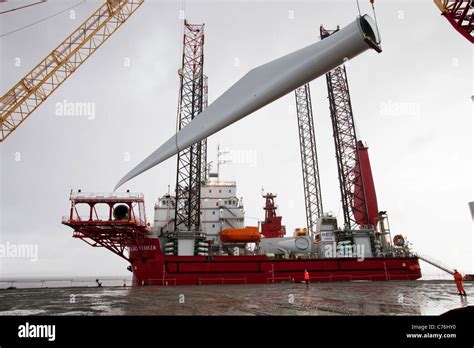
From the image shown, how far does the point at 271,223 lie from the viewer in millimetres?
38281

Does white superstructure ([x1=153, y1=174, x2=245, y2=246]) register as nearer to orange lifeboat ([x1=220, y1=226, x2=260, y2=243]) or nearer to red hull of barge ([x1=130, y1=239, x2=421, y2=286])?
orange lifeboat ([x1=220, y1=226, x2=260, y2=243])

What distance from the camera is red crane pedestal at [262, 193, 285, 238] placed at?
37.8 m

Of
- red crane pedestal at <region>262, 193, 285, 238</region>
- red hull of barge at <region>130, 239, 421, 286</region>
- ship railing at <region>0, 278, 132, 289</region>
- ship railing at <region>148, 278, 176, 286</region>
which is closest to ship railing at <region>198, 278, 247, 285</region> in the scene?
red hull of barge at <region>130, 239, 421, 286</region>

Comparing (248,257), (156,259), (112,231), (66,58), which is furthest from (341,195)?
(66,58)

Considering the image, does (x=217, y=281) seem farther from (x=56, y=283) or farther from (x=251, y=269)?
(x=56, y=283)

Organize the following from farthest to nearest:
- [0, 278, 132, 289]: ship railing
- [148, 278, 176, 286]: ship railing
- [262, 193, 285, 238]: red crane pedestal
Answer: [262, 193, 285, 238]: red crane pedestal < [148, 278, 176, 286]: ship railing < [0, 278, 132, 289]: ship railing

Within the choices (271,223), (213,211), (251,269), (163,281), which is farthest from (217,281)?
(271,223)

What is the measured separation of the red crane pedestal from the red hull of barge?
1065cm

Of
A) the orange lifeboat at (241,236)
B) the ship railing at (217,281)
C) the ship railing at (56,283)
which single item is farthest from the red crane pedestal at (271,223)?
the ship railing at (56,283)

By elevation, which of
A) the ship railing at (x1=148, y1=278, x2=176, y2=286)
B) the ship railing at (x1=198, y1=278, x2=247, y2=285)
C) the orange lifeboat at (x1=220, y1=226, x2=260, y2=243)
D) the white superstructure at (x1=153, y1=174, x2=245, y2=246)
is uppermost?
the white superstructure at (x1=153, y1=174, x2=245, y2=246)

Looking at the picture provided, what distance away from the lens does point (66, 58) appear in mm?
28016

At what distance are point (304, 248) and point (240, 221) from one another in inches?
316

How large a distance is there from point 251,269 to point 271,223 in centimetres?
1264
